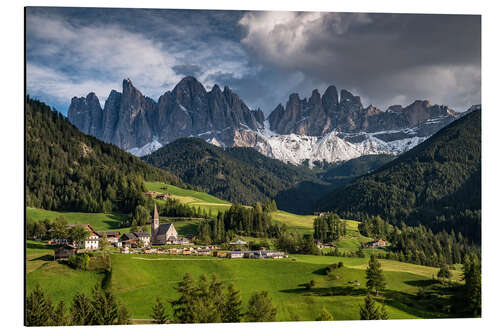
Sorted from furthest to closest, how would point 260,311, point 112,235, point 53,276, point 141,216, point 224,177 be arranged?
point 224,177, point 141,216, point 112,235, point 53,276, point 260,311

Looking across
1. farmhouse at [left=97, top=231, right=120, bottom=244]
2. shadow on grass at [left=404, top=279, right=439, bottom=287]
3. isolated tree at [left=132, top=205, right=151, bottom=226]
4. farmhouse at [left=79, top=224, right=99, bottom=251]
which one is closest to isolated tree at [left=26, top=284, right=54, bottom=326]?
farmhouse at [left=79, top=224, right=99, bottom=251]

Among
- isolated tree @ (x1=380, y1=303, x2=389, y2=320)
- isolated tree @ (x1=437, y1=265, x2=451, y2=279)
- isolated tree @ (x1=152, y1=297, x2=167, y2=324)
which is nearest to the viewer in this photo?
isolated tree @ (x1=152, y1=297, x2=167, y2=324)

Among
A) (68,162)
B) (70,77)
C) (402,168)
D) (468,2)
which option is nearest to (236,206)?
(68,162)

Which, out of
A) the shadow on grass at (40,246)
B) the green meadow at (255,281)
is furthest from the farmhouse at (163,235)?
the shadow on grass at (40,246)

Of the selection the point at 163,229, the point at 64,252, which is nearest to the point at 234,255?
the point at 163,229

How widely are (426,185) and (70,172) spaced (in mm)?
86681

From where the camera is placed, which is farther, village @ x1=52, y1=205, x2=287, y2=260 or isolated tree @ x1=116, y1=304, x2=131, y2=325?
village @ x1=52, y1=205, x2=287, y2=260

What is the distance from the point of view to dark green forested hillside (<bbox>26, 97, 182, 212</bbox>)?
45.0m

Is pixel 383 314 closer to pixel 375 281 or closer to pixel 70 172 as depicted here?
pixel 375 281

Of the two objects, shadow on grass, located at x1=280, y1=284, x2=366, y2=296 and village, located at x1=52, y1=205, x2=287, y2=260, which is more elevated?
village, located at x1=52, y1=205, x2=287, y2=260

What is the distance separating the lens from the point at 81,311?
83.4 ft

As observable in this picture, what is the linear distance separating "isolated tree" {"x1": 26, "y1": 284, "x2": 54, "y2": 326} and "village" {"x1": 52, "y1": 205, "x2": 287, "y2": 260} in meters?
7.44

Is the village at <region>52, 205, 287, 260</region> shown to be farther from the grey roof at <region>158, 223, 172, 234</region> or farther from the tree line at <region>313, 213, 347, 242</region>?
the tree line at <region>313, 213, 347, 242</region>

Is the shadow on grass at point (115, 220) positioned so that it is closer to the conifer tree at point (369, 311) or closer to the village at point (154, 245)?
the village at point (154, 245)
